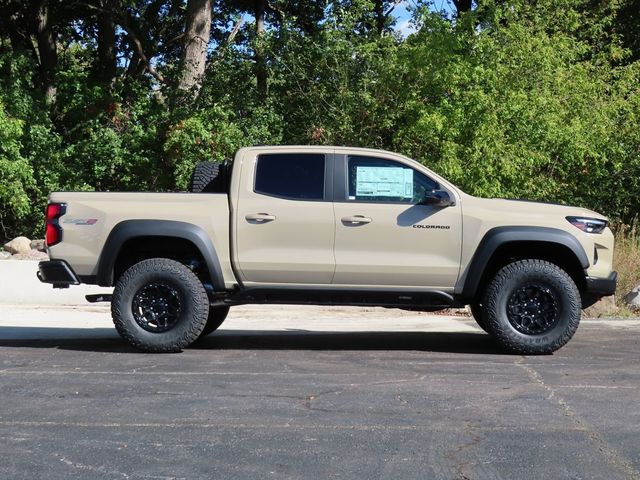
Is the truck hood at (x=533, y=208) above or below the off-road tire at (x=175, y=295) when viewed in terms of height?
above

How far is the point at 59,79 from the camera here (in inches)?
977

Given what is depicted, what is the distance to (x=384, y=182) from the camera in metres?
9.23

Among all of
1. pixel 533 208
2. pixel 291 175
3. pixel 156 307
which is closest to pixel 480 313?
pixel 533 208

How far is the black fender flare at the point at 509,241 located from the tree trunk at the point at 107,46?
20177 millimetres

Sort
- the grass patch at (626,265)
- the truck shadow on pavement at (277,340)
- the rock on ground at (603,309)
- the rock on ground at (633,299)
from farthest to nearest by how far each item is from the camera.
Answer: the grass patch at (626,265) < the rock on ground at (633,299) < the rock on ground at (603,309) < the truck shadow on pavement at (277,340)

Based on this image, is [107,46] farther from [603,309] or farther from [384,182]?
[384,182]

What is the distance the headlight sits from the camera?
9023mm

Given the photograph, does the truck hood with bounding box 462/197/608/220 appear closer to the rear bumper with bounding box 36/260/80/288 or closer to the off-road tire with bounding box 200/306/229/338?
the off-road tire with bounding box 200/306/229/338

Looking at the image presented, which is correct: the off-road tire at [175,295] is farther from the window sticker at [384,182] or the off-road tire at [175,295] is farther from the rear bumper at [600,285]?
the rear bumper at [600,285]

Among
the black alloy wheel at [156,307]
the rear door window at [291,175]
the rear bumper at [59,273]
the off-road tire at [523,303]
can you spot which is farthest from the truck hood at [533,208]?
the rear bumper at [59,273]

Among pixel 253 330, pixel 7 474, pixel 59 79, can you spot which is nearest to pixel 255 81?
pixel 59 79

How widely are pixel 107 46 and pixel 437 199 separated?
69.7ft

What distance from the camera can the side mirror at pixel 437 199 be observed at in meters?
8.93

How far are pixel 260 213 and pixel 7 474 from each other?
444 cm
